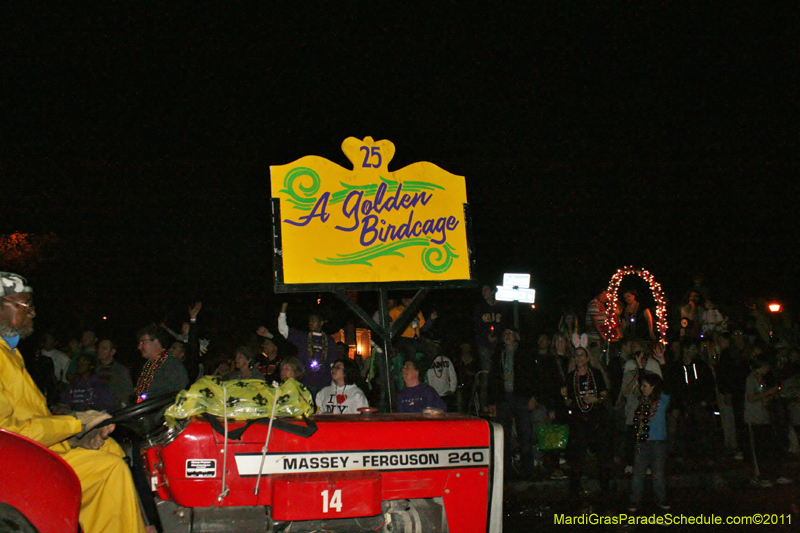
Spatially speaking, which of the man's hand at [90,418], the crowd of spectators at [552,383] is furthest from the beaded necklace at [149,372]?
the man's hand at [90,418]

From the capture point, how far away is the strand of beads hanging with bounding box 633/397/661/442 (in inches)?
305

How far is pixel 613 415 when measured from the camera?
9.15 metres

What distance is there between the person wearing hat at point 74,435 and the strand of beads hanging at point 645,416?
19.5 feet

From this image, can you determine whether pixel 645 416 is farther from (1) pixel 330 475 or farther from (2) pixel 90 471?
(2) pixel 90 471

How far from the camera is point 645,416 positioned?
25.4 feet

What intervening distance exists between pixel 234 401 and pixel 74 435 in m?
0.84

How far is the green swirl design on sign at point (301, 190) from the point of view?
553cm

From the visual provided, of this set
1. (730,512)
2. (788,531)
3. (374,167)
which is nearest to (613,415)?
(730,512)

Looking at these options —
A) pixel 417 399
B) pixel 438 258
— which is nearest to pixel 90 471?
pixel 438 258

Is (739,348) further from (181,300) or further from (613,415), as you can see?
(181,300)

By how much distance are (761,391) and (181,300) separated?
1204 centimetres

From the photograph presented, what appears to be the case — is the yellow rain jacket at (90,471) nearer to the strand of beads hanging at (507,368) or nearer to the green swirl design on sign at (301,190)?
the green swirl design on sign at (301,190)

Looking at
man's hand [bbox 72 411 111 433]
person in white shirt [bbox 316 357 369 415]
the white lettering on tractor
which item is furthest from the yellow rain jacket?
person in white shirt [bbox 316 357 369 415]

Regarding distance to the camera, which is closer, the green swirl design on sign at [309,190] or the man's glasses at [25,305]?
the man's glasses at [25,305]
